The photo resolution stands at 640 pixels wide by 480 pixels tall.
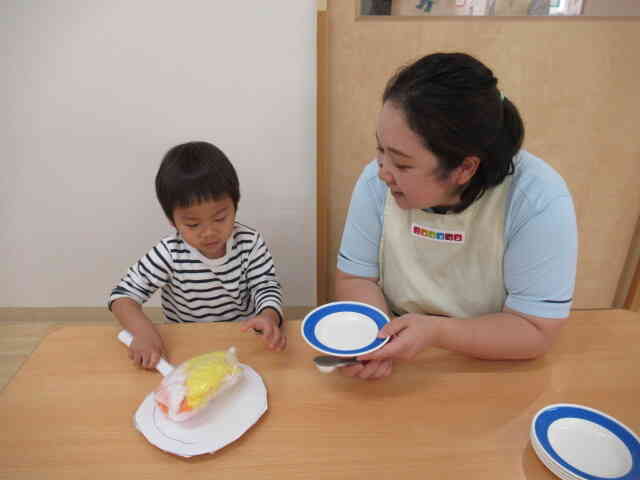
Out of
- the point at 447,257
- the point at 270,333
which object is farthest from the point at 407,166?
the point at 270,333

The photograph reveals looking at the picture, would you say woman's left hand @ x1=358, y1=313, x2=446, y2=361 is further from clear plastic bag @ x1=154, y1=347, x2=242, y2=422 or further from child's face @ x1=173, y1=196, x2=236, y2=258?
child's face @ x1=173, y1=196, x2=236, y2=258

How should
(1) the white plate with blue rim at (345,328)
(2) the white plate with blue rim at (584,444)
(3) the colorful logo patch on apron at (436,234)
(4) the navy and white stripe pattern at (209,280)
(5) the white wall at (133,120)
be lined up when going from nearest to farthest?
(2) the white plate with blue rim at (584,444) < (1) the white plate with blue rim at (345,328) < (3) the colorful logo patch on apron at (436,234) < (4) the navy and white stripe pattern at (209,280) < (5) the white wall at (133,120)

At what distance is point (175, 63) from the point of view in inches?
62.0

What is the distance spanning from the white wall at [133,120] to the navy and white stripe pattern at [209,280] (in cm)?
59

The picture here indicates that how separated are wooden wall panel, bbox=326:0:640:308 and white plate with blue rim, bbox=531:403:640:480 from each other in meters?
1.22

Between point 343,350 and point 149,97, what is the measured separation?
4.44 ft

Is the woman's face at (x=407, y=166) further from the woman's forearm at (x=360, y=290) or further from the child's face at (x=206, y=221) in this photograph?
the child's face at (x=206, y=221)

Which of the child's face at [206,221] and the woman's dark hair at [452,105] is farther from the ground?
the woman's dark hair at [452,105]

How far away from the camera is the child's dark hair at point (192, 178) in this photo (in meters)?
1.03

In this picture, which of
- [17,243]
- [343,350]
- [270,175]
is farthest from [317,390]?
[17,243]

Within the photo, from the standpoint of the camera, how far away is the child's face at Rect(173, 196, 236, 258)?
1041 mm

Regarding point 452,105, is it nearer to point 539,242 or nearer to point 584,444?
point 539,242

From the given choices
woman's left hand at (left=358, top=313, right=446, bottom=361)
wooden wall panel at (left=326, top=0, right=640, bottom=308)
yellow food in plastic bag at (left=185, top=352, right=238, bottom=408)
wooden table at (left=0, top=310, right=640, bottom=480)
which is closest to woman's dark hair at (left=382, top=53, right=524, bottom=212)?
A: woman's left hand at (left=358, top=313, right=446, bottom=361)

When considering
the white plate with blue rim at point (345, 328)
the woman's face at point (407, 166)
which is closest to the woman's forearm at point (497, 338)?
the white plate with blue rim at point (345, 328)
